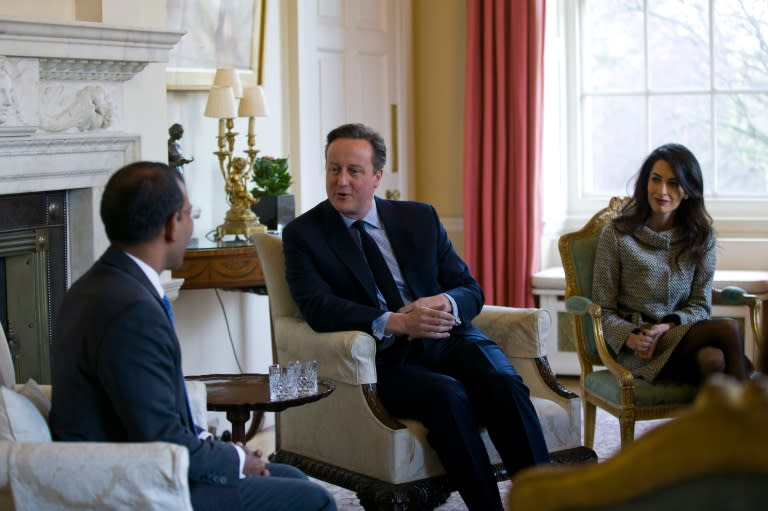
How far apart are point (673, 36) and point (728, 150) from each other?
67cm

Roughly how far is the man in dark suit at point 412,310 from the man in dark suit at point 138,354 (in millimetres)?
900

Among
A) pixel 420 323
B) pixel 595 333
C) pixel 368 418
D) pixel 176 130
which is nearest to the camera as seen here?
pixel 368 418

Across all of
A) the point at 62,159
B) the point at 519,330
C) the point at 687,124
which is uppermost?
the point at 687,124

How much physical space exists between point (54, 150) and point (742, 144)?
3853 mm

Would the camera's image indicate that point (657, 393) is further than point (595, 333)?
No

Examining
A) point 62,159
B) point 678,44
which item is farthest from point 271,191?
point 678,44

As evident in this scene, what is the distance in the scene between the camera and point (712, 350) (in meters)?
3.80

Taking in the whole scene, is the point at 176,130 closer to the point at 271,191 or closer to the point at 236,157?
the point at 236,157

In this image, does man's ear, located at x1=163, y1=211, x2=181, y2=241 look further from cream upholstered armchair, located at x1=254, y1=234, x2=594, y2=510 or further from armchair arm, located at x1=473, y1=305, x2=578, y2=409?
armchair arm, located at x1=473, y1=305, x2=578, y2=409

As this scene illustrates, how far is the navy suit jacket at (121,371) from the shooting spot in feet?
7.03

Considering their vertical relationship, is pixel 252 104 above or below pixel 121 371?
above

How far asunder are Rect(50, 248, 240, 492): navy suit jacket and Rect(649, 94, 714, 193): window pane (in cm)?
441

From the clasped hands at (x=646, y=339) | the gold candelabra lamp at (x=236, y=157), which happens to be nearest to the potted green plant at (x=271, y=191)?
the gold candelabra lamp at (x=236, y=157)

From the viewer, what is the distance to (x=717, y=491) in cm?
113
